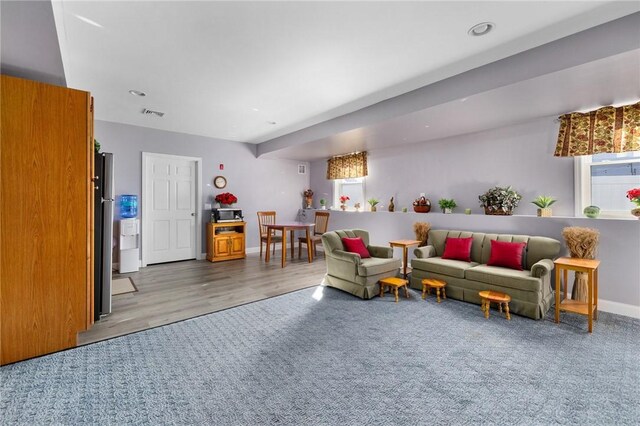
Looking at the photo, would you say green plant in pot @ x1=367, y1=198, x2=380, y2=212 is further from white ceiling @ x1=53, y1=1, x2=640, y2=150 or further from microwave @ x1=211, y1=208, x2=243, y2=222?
microwave @ x1=211, y1=208, x2=243, y2=222

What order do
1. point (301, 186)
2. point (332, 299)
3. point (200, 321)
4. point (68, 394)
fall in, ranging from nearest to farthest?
point (68, 394)
point (200, 321)
point (332, 299)
point (301, 186)

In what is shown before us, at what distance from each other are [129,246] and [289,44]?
4470mm

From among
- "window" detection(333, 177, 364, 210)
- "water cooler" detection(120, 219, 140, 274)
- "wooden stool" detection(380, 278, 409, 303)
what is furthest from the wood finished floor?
"window" detection(333, 177, 364, 210)

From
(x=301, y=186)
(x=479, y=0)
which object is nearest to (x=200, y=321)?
(x=479, y=0)

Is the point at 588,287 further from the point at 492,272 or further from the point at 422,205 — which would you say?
the point at 422,205

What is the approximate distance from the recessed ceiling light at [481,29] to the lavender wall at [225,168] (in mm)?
5203

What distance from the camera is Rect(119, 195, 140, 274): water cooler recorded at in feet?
15.9

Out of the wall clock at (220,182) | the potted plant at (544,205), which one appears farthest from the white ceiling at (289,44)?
the wall clock at (220,182)

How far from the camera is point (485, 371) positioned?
2066 millimetres

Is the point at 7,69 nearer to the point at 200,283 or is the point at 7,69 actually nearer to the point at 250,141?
the point at 200,283

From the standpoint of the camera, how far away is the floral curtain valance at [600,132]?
10.3 feet

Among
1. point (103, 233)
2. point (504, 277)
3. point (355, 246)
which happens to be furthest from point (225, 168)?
point (504, 277)

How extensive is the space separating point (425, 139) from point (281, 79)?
9.22ft

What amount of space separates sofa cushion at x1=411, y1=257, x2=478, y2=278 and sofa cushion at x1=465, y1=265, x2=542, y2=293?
10cm
